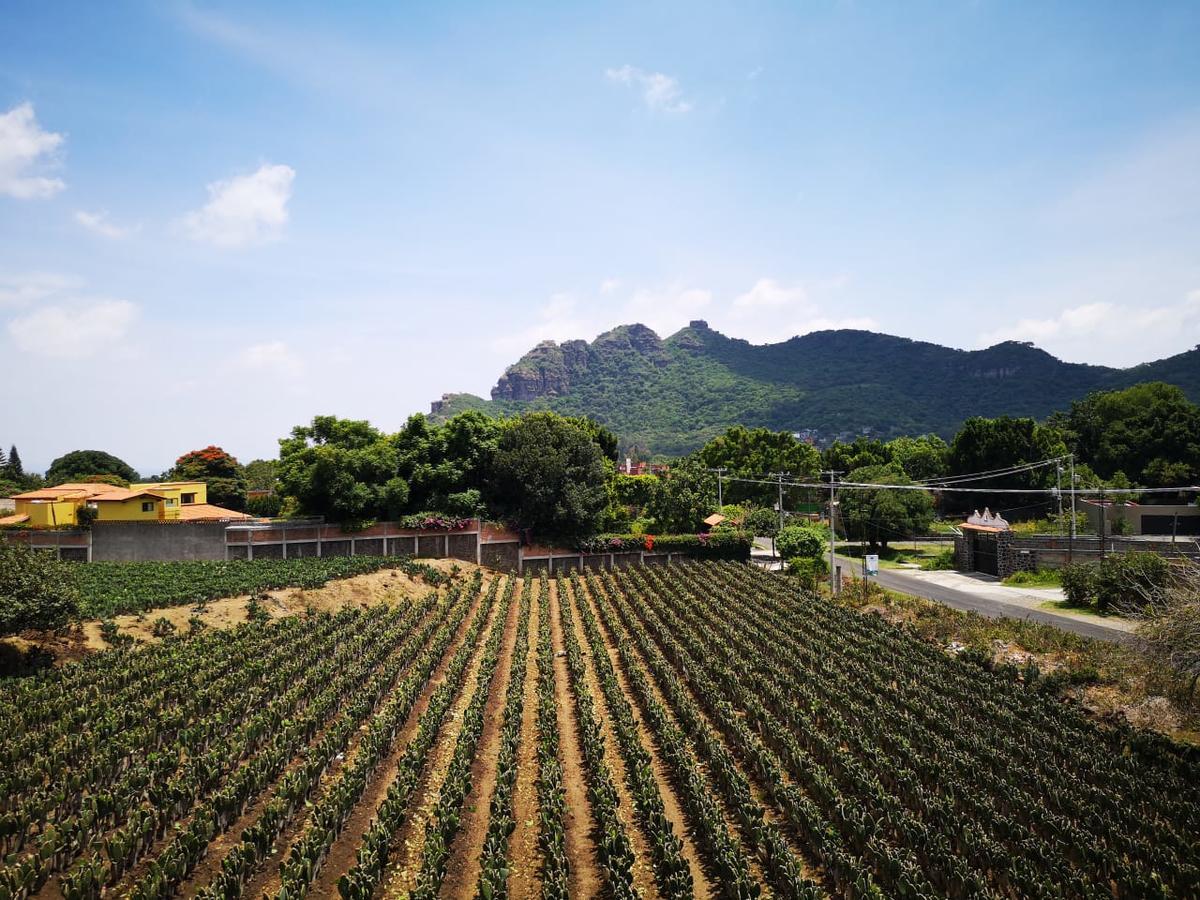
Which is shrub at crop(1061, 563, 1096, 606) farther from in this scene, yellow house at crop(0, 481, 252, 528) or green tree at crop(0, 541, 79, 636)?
yellow house at crop(0, 481, 252, 528)

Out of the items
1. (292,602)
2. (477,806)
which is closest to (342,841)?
(477,806)

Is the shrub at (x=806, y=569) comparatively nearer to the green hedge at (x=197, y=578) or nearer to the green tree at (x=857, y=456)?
the green hedge at (x=197, y=578)

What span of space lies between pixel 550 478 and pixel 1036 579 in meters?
29.6

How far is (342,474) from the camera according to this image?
1650 inches

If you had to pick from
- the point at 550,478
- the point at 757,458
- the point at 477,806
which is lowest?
the point at 477,806

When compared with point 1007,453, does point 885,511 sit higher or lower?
lower

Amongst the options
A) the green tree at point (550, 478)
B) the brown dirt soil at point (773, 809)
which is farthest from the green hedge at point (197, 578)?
the brown dirt soil at point (773, 809)

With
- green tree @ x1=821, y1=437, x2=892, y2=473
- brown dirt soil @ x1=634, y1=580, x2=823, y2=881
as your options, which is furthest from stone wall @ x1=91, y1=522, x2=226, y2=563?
green tree @ x1=821, y1=437, x2=892, y2=473

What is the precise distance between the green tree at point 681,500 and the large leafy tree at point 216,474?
40.4m

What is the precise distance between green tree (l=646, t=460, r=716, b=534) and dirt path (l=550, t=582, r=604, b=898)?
1199 inches

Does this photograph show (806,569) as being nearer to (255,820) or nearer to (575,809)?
(575,809)

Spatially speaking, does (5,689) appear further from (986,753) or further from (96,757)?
(986,753)

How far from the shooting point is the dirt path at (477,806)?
11258mm

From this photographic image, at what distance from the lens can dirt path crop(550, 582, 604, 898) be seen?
11.3 metres
